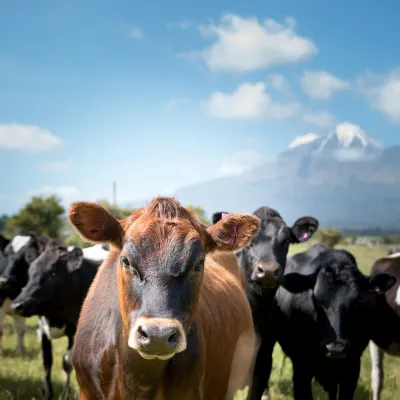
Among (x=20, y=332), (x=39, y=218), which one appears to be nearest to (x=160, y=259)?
(x=20, y=332)

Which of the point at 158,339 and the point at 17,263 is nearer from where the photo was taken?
the point at 158,339

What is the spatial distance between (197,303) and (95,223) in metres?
0.92

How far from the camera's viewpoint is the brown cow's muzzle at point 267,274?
614 centimetres

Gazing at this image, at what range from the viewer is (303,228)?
7.28 meters

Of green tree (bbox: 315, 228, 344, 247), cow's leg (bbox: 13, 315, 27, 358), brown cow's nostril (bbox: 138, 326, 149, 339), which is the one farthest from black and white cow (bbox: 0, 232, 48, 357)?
green tree (bbox: 315, 228, 344, 247)

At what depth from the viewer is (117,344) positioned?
3555 millimetres

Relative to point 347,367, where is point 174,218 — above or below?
above

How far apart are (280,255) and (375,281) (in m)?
1.26

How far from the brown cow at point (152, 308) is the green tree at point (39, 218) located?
4262 cm

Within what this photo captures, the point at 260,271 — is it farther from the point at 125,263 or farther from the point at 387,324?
the point at 125,263

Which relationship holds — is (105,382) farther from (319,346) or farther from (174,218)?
(319,346)

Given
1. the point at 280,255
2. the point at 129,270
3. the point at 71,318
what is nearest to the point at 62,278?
the point at 71,318

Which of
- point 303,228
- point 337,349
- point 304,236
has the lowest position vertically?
point 337,349

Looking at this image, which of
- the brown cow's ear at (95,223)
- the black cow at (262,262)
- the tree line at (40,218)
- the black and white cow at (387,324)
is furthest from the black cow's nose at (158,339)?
the tree line at (40,218)
